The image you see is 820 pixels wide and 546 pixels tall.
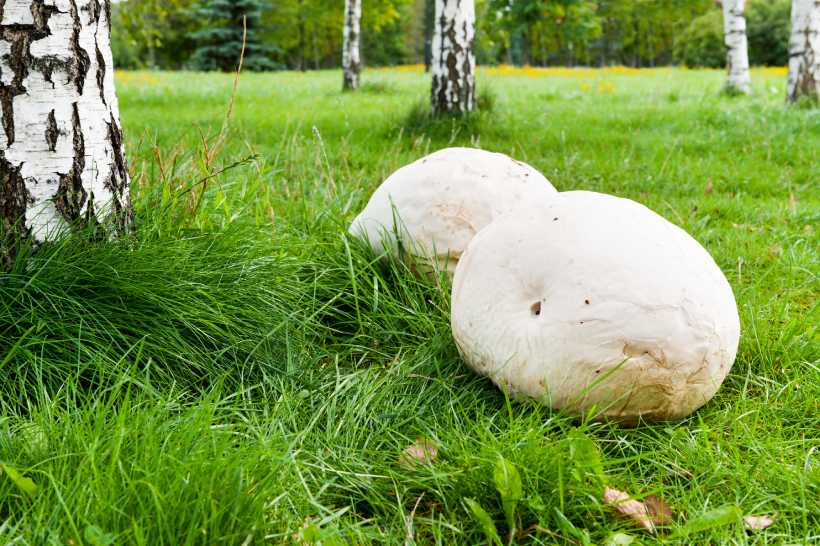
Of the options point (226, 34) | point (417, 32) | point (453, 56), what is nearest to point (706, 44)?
point (226, 34)

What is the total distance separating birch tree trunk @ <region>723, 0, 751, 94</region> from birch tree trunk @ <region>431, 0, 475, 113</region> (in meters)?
6.64

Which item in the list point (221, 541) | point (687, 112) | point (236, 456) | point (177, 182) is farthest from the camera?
point (687, 112)

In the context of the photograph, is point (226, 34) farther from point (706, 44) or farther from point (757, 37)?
point (757, 37)

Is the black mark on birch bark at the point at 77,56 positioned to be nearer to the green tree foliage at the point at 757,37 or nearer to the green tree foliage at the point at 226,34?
the green tree foliage at the point at 226,34

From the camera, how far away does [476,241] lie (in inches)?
96.5

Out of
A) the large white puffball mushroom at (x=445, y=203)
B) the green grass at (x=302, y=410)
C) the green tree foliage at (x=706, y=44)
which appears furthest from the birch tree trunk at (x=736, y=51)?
the green tree foliage at (x=706, y=44)

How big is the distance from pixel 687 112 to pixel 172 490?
8416 mm

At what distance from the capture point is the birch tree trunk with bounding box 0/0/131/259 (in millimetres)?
2246

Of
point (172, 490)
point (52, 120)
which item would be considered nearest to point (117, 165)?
point (52, 120)

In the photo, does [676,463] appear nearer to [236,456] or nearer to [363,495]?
[363,495]

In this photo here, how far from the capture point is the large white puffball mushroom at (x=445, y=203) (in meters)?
2.88

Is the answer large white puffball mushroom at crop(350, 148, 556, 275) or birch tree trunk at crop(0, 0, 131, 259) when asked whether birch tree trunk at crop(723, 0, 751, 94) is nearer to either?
large white puffball mushroom at crop(350, 148, 556, 275)

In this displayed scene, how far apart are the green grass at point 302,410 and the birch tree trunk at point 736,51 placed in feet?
30.3

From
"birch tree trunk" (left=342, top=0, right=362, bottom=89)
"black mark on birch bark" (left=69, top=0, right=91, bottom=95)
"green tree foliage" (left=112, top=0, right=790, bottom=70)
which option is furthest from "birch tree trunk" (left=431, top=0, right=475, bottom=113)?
"birch tree trunk" (left=342, top=0, right=362, bottom=89)
